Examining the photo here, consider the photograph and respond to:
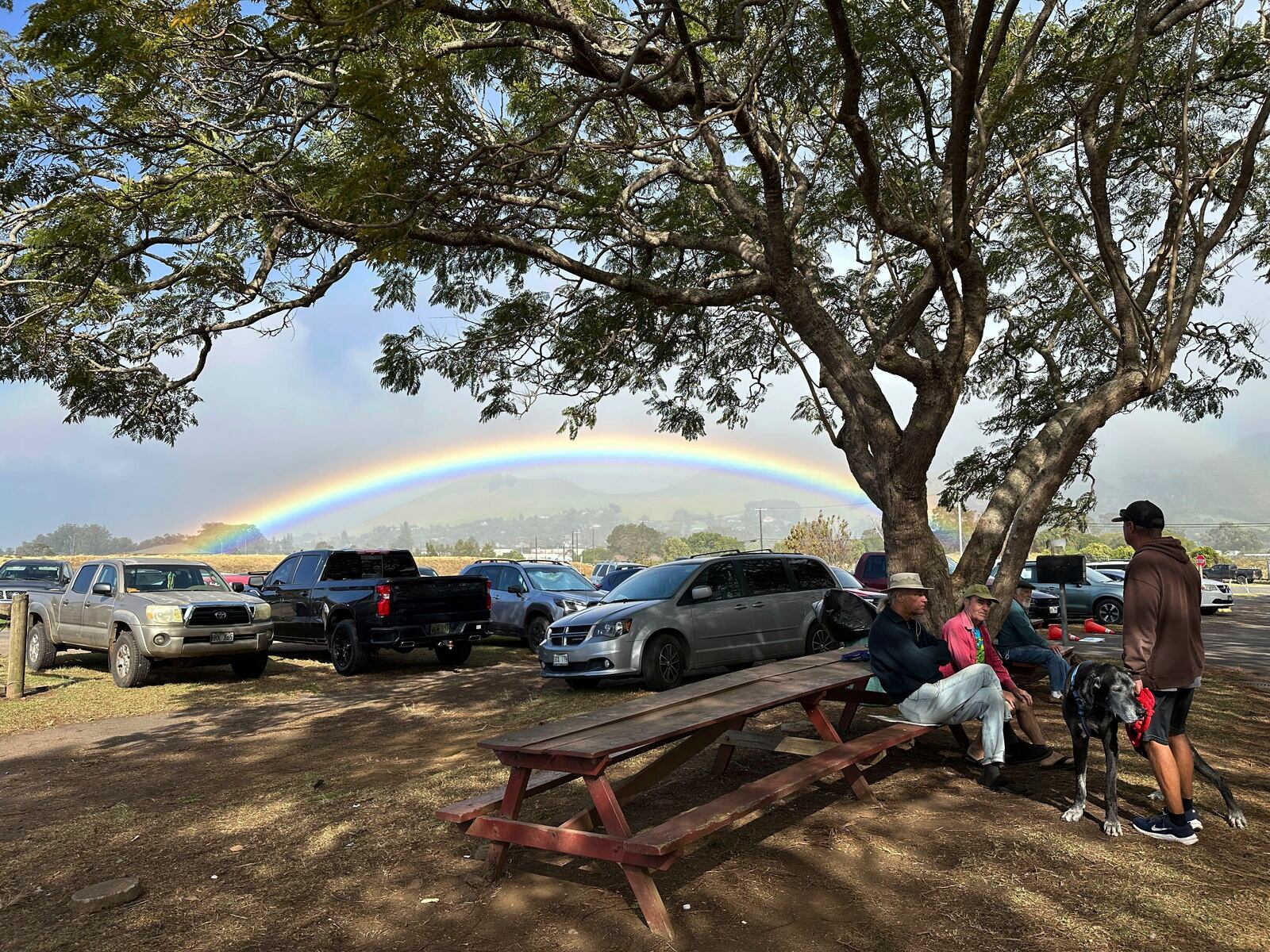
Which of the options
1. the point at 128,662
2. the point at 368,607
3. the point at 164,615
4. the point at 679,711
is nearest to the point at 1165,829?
the point at 679,711

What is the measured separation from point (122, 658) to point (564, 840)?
1076 cm

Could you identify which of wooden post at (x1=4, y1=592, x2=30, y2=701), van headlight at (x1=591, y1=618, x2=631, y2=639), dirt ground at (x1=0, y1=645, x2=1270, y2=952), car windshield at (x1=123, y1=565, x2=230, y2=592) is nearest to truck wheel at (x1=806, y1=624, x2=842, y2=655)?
van headlight at (x1=591, y1=618, x2=631, y2=639)

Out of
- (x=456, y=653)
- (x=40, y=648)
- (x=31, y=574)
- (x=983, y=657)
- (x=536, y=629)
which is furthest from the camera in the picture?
(x=31, y=574)

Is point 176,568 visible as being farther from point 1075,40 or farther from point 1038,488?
point 1075,40

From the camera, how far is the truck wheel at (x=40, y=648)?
47.8ft

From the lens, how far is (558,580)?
59.0ft

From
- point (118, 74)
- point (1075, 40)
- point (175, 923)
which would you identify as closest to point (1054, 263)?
point (1075, 40)

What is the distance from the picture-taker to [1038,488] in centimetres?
Answer: 845

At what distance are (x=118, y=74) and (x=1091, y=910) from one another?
8.85 meters

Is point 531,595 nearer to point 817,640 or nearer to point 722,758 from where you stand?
point 817,640

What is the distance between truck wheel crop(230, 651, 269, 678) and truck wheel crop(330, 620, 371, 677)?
3.23 feet

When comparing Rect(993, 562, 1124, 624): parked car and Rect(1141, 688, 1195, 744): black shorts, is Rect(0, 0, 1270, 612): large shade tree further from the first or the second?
Rect(993, 562, 1124, 624): parked car

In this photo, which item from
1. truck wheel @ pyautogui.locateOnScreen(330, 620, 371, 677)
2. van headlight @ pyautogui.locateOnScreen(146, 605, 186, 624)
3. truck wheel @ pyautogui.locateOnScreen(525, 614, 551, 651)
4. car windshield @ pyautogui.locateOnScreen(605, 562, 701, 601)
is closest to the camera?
car windshield @ pyautogui.locateOnScreen(605, 562, 701, 601)

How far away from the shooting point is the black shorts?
4910 millimetres
